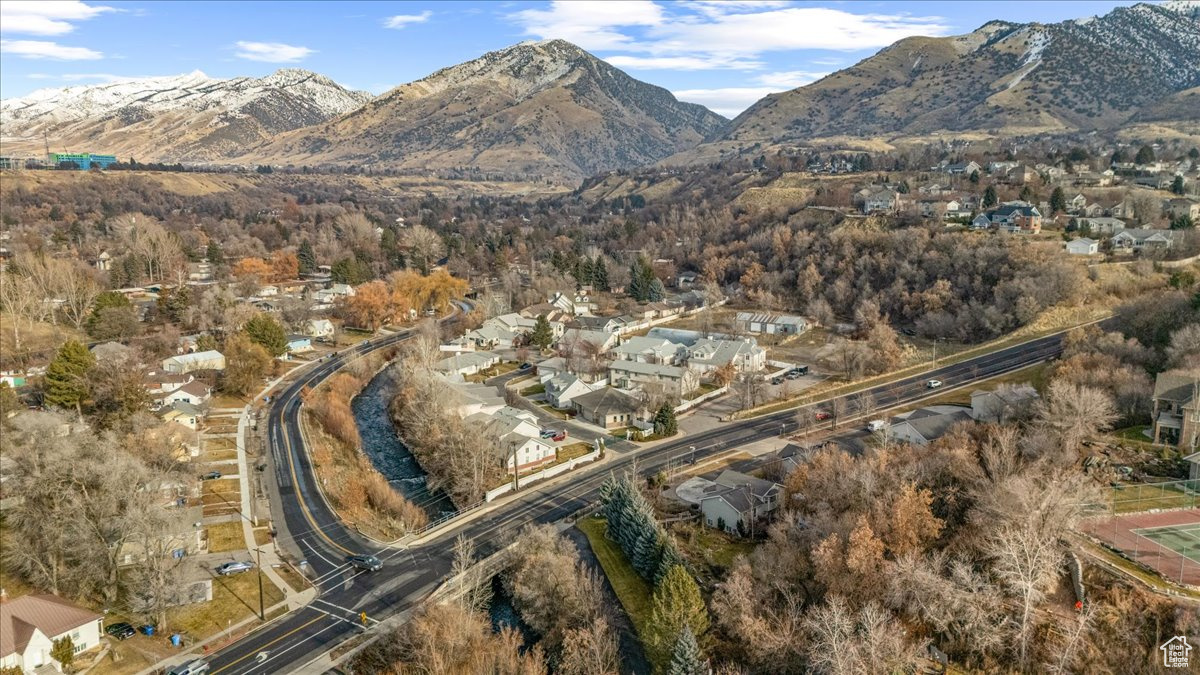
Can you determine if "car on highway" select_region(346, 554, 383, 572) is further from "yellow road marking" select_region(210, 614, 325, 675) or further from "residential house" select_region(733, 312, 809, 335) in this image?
Answer: "residential house" select_region(733, 312, 809, 335)

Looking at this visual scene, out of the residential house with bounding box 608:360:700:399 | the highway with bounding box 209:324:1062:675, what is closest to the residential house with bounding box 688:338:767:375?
the residential house with bounding box 608:360:700:399

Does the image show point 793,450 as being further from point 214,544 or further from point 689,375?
point 214,544

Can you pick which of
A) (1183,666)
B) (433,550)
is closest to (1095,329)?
(1183,666)

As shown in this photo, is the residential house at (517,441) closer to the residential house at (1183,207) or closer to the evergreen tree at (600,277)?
the evergreen tree at (600,277)

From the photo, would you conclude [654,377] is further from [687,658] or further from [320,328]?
[320,328]

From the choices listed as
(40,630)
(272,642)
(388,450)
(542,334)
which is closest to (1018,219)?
(542,334)

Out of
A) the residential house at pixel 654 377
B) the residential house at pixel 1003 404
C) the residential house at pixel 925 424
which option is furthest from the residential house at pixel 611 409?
the residential house at pixel 1003 404
